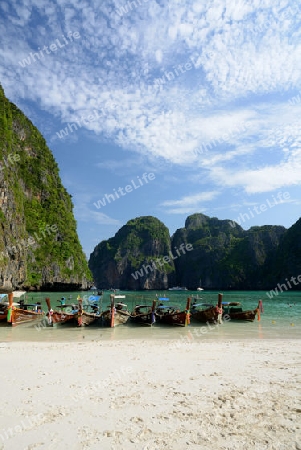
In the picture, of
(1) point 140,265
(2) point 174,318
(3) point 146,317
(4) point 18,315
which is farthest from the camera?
(1) point 140,265

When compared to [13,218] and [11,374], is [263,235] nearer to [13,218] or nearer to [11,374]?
[13,218]

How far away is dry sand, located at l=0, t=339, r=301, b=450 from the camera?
→ 5410 millimetres

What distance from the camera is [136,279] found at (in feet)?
604

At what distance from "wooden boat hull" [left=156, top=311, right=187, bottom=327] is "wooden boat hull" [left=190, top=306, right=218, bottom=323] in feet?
8.26

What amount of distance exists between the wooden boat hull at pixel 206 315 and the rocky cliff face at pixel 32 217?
3619 centimetres

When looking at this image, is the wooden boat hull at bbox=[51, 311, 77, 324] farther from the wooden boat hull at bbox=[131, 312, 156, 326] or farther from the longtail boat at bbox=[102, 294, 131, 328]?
the wooden boat hull at bbox=[131, 312, 156, 326]

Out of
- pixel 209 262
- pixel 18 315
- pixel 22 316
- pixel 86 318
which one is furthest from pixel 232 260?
pixel 18 315

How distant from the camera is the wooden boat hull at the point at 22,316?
989 inches

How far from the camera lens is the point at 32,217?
78750 mm

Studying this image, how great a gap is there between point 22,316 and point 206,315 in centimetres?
1581

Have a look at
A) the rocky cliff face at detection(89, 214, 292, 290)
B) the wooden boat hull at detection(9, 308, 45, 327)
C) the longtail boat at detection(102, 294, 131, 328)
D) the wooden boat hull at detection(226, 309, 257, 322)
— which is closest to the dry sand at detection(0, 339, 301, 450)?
the longtail boat at detection(102, 294, 131, 328)

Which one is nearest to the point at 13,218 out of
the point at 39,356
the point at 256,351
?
the point at 39,356

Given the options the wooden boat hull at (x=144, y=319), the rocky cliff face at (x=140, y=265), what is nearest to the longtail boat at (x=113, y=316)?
the wooden boat hull at (x=144, y=319)

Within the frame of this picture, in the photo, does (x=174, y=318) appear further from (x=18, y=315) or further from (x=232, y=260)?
(x=232, y=260)
